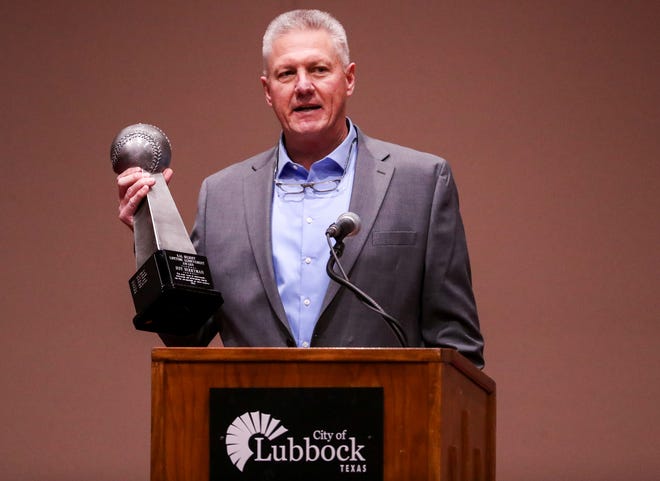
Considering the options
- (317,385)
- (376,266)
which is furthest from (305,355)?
(376,266)

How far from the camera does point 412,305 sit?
2602 mm

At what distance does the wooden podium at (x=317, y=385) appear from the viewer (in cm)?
183

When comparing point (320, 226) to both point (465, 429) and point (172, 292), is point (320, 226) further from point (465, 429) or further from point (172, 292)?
point (465, 429)

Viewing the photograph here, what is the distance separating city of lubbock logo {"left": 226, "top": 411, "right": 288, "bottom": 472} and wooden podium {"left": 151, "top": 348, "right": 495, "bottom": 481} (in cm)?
4

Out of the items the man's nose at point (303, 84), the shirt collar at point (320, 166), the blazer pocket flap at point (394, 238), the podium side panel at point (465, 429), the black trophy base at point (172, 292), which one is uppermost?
the man's nose at point (303, 84)

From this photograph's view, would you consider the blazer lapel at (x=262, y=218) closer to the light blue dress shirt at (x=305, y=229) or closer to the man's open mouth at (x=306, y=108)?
the light blue dress shirt at (x=305, y=229)

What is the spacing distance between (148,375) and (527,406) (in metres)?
1.25

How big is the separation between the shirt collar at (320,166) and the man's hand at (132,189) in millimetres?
407

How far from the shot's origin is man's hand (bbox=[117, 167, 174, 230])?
2461 millimetres

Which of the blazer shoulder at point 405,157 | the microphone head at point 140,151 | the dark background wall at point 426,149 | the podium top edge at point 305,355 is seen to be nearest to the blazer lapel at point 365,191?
the blazer shoulder at point 405,157

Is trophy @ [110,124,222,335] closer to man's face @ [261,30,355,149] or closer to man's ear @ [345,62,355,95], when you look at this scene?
man's face @ [261,30,355,149]

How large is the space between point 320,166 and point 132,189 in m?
0.50

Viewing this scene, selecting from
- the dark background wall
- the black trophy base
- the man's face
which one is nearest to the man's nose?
the man's face

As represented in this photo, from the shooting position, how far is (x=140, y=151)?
2.54 m
